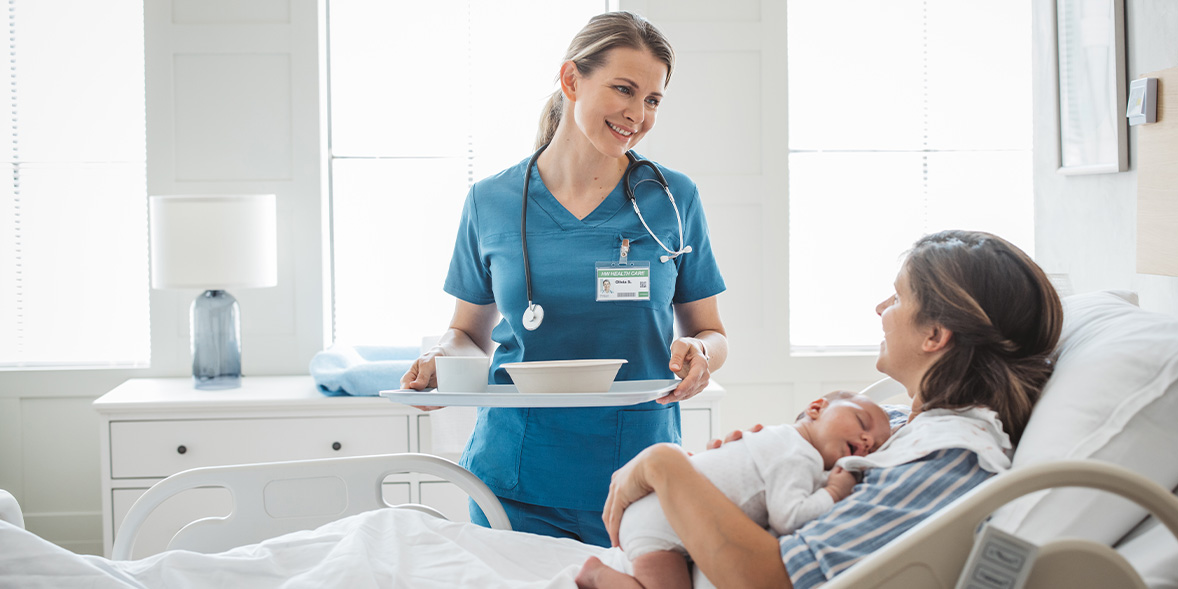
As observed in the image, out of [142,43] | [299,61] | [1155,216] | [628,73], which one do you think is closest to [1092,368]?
[1155,216]

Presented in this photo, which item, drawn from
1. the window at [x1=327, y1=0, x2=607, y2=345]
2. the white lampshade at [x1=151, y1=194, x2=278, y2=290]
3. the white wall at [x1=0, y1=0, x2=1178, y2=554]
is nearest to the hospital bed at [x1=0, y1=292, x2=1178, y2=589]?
the white lampshade at [x1=151, y1=194, x2=278, y2=290]

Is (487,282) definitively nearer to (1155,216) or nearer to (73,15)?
(1155,216)

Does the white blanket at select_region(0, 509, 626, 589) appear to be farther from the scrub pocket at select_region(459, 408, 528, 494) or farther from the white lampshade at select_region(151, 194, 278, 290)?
the white lampshade at select_region(151, 194, 278, 290)

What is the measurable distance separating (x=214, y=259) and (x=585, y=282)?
1.64 meters

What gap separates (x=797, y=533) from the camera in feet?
3.34

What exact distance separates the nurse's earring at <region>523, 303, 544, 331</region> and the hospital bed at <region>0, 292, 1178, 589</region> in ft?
1.00

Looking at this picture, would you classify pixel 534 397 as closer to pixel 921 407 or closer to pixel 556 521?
pixel 556 521

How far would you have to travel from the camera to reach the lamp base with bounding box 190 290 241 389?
9.26 ft

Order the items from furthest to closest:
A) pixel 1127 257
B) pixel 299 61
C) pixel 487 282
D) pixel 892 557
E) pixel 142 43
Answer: pixel 142 43 < pixel 299 61 < pixel 1127 257 < pixel 487 282 < pixel 892 557

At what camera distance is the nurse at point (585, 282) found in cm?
160

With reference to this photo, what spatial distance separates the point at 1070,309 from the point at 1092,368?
0.26 meters

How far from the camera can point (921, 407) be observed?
1.22m

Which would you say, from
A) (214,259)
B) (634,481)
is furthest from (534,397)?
(214,259)

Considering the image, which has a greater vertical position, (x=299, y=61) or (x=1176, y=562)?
(x=299, y=61)
